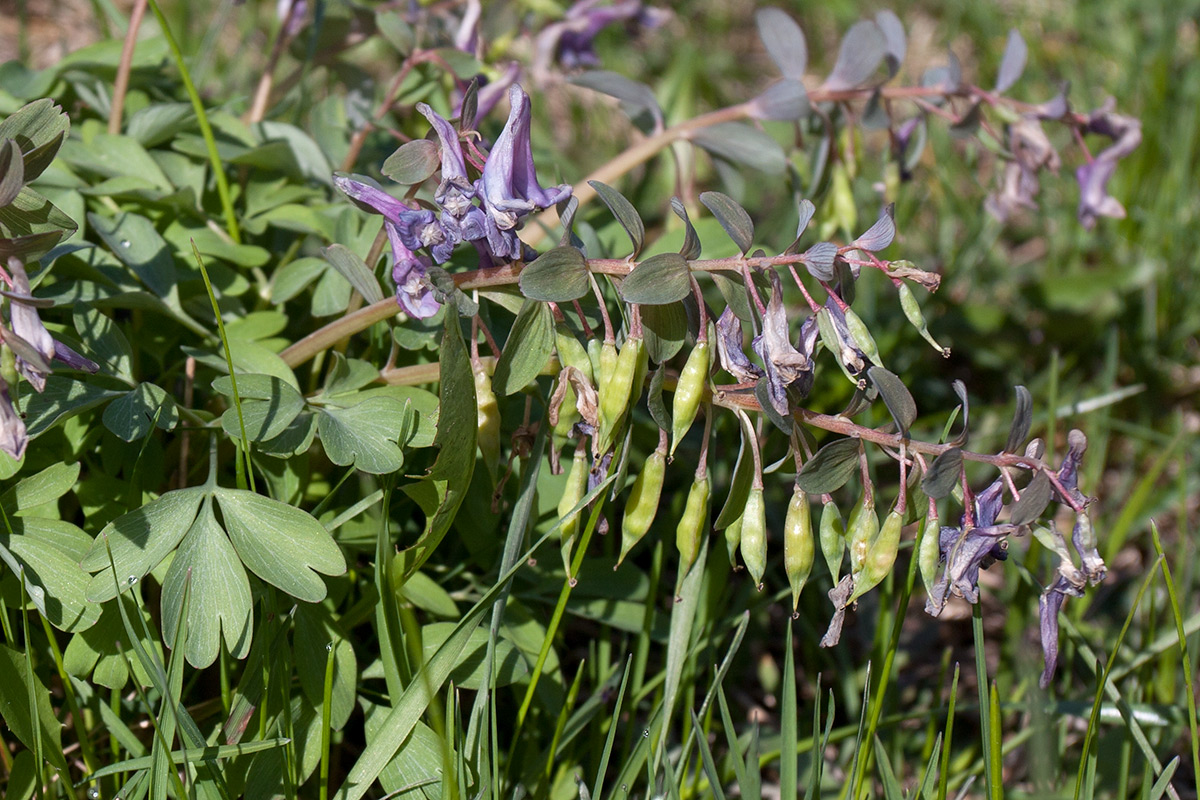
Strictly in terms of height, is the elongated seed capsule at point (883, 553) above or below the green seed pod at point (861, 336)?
below

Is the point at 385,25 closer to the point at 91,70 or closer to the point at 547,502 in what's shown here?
the point at 91,70

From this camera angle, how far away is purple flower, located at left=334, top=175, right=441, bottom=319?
117 cm

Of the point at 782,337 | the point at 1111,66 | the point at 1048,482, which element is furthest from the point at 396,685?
the point at 1111,66

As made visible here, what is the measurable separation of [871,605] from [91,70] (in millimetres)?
1795

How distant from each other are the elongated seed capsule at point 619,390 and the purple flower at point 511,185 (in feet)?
0.61

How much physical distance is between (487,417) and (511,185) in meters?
0.28

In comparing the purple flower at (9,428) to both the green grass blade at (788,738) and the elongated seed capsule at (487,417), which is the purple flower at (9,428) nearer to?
the elongated seed capsule at (487,417)

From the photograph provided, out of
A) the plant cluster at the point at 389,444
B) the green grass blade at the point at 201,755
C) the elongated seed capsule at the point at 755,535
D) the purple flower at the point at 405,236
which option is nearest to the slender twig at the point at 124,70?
the plant cluster at the point at 389,444

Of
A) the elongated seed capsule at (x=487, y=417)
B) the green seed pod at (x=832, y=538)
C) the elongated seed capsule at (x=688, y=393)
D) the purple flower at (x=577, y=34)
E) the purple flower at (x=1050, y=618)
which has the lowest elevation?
the purple flower at (x=1050, y=618)

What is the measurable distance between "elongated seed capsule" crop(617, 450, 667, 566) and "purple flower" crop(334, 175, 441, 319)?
0.32 meters

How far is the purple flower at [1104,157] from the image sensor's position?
1870mm


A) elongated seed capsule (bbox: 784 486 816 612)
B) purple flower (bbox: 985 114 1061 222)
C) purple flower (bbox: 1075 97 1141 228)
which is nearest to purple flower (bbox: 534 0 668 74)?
purple flower (bbox: 985 114 1061 222)

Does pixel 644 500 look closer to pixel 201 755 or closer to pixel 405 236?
pixel 405 236

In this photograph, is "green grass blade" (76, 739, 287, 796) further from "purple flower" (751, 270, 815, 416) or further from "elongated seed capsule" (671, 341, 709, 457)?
"purple flower" (751, 270, 815, 416)
